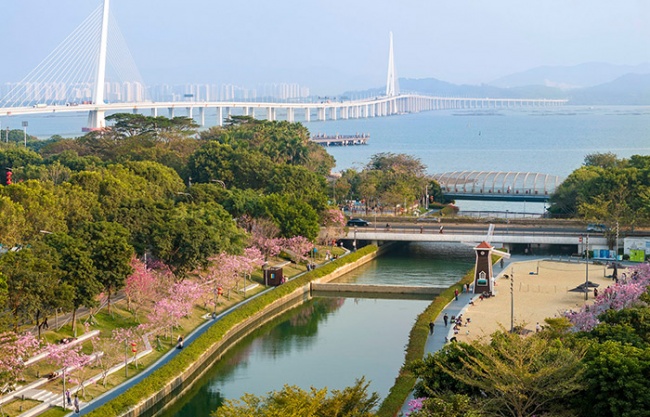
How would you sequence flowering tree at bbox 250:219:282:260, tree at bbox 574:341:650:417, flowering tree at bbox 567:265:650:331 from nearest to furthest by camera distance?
1. tree at bbox 574:341:650:417
2. flowering tree at bbox 567:265:650:331
3. flowering tree at bbox 250:219:282:260

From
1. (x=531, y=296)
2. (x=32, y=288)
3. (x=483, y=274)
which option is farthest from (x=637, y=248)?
(x=32, y=288)

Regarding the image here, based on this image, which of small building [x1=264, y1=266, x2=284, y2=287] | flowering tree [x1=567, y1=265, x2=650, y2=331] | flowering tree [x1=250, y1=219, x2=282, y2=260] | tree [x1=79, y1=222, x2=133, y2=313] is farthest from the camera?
flowering tree [x1=250, y1=219, x2=282, y2=260]

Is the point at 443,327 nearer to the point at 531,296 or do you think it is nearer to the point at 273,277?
the point at 531,296

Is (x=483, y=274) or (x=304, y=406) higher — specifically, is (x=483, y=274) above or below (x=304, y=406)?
above

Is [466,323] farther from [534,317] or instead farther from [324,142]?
[324,142]

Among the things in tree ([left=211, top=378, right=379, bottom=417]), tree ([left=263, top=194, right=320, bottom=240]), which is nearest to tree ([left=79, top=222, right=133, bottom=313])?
tree ([left=211, top=378, right=379, bottom=417])

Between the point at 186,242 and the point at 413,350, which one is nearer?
the point at 413,350

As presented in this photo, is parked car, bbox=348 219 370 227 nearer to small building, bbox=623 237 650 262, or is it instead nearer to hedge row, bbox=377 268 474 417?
hedge row, bbox=377 268 474 417

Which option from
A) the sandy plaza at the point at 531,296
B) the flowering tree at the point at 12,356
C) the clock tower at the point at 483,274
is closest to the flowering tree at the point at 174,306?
the flowering tree at the point at 12,356
